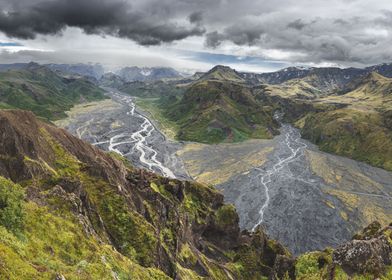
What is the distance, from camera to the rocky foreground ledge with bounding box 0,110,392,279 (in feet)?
118

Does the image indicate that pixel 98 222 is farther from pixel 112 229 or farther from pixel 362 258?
pixel 362 258

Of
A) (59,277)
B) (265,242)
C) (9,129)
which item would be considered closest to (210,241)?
(265,242)

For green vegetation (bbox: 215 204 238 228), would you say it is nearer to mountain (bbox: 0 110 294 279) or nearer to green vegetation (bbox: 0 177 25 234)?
mountain (bbox: 0 110 294 279)

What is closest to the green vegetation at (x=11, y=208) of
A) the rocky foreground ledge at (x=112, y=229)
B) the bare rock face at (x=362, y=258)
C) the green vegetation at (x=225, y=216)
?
the rocky foreground ledge at (x=112, y=229)

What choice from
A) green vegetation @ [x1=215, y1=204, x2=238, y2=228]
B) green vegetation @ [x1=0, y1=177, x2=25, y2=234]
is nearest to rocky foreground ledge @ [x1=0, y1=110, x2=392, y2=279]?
green vegetation @ [x1=0, y1=177, x2=25, y2=234]

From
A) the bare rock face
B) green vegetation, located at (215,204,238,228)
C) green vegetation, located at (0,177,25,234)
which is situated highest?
green vegetation, located at (0,177,25,234)

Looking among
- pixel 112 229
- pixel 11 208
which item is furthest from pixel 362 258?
pixel 11 208

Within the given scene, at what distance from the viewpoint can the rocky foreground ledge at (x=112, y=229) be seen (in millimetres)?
36031

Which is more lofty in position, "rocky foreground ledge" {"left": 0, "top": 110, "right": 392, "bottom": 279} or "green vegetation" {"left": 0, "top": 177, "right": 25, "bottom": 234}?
"green vegetation" {"left": 0, "top": 177, "right": 25, "bottom": 234}

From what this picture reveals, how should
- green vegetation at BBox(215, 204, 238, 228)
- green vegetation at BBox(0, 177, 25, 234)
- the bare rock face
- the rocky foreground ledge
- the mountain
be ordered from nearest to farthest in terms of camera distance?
green vegetation at BBox(0, 177, 25, 234) → the mountain → the rocky foreground ledge → the bare rock face → green vegetation at BBox(215, 204, 238, 228)

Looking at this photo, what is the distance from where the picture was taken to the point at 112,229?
59281mm

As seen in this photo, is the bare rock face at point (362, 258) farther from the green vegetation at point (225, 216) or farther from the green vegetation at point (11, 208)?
the green vegetation at point (225, 216)

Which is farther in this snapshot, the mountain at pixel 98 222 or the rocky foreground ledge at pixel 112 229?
the rocky foreground ledge at pixel 112 229

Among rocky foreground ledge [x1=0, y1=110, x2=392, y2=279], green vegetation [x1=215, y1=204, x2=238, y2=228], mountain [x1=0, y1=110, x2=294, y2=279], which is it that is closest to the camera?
mountain [x1=0, y1=110, x2=294, y2=279]
